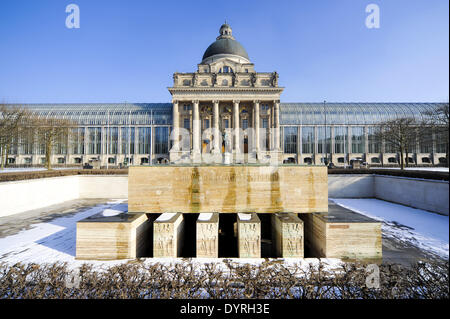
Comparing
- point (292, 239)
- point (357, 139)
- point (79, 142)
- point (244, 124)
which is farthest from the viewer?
point (357, 139)

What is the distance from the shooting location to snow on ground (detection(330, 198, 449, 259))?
8243mm

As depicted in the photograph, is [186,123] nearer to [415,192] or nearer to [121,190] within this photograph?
[121,190]

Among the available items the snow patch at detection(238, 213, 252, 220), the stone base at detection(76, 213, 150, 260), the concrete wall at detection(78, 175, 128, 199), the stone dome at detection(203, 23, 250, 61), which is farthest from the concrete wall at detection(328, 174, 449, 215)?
the stone dome at detection(203, 23, 250, 61)

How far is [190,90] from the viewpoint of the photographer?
42281 mm

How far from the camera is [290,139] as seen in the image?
5103 cm

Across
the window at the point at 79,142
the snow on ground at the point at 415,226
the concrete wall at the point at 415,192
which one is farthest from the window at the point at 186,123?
the snow on ground at the point at 415,226

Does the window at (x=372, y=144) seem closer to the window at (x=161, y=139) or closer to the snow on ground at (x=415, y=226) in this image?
the snow on ground at (x=415, y=226)

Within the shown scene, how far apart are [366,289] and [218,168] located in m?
6.03

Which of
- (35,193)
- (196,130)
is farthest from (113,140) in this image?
(35,193)

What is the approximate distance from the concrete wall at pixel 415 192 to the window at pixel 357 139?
1474 inches

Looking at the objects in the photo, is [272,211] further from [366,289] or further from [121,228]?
[121,228]

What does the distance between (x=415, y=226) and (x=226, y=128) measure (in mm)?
37871

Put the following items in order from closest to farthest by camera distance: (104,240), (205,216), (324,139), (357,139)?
(104,240) < (205,216) < (324,139) < (357,139)
